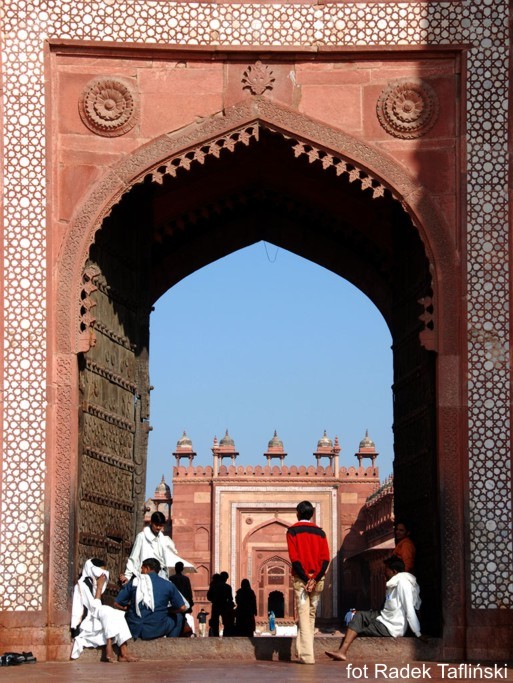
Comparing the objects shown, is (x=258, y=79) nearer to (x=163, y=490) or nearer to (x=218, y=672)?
(x=218, y=672)

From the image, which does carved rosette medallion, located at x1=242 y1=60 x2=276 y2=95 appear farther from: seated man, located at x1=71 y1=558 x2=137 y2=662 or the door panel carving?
seated man, located at x1=71 y1=558 x2=137 y2=662

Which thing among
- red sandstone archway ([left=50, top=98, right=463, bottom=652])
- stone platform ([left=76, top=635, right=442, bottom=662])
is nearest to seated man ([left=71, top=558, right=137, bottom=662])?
stone platform ([left=76, top=635, right=442, bottom=662])

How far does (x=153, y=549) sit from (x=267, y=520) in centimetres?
2561

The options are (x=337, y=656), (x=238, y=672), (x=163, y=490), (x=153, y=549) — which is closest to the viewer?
(x=238, y=672)

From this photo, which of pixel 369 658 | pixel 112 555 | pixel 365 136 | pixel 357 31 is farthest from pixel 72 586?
pixel 357 31

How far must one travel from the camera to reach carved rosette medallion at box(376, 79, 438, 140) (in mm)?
9664

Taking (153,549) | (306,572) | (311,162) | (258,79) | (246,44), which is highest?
(246,44)

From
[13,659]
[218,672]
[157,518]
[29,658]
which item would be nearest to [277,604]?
[157,518]

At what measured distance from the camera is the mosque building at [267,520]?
3434 centimetres

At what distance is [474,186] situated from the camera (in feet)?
31.2

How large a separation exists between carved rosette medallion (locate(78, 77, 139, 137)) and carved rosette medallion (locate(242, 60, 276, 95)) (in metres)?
0.80

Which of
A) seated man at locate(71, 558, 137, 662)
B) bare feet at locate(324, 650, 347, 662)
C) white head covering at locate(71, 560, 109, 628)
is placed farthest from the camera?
white head covering at locate(71, 560, 109, 628)

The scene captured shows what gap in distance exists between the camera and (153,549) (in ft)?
30.6

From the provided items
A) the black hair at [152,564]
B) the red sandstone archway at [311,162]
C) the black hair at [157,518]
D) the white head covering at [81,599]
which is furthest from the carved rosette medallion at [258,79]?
the white head covering at [81,599]
